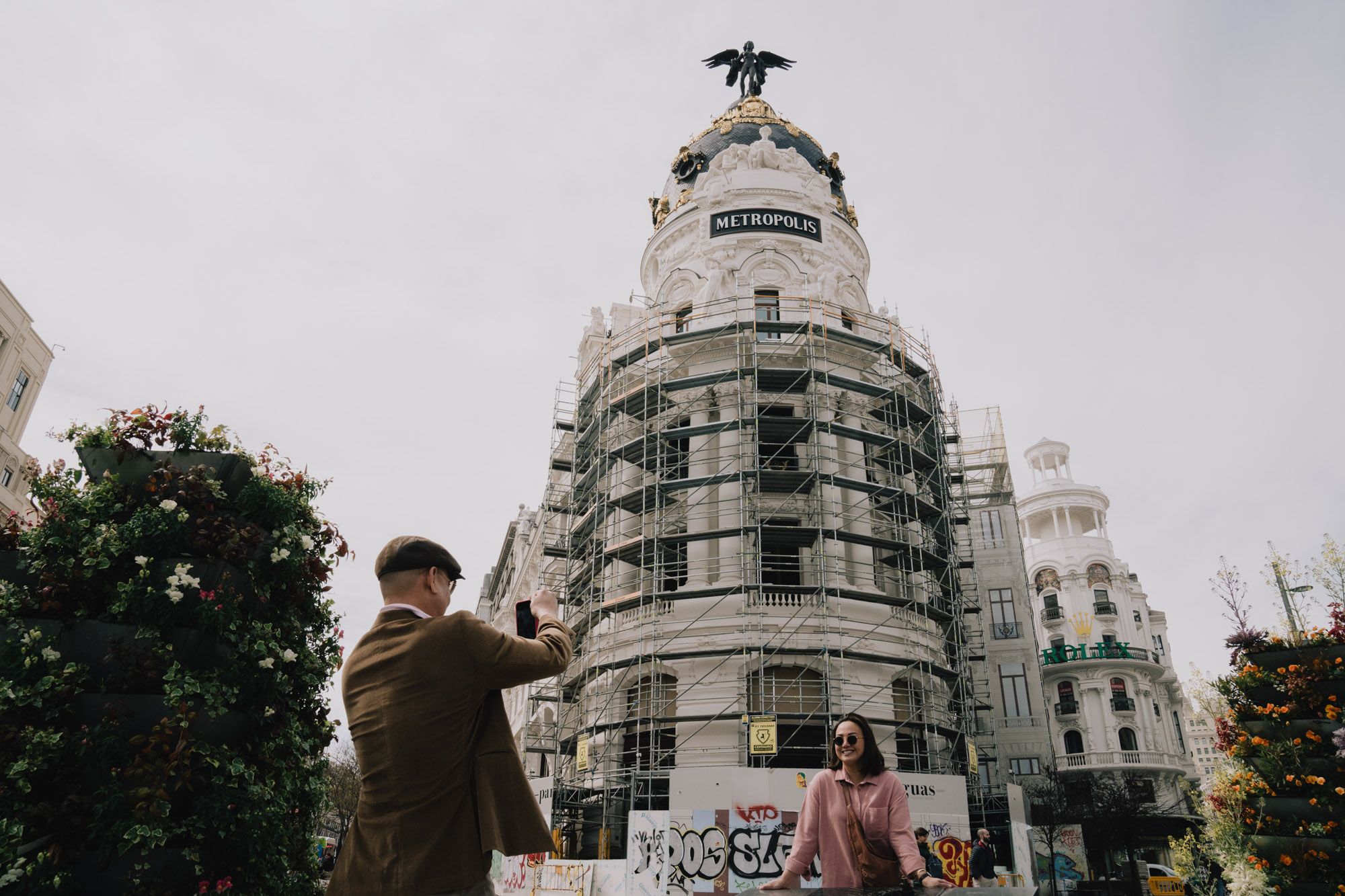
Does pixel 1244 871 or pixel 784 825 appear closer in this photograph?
pixel 1244 871

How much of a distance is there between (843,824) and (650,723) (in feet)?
59.2

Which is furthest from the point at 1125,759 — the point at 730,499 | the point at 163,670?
the point at 163,670

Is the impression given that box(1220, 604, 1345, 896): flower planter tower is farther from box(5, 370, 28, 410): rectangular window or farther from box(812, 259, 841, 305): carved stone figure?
box(5, 370, 28, 410): rectangular window

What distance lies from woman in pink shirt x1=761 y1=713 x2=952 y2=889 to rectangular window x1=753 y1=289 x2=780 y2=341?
21.9 meters

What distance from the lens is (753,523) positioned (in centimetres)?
2359

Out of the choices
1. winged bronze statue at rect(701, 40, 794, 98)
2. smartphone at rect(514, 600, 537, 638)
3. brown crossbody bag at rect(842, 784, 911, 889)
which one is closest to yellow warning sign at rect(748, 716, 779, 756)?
brown crossbody bag at rect(842, 784, 911, 889)

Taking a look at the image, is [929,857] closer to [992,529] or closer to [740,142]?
[992,529]

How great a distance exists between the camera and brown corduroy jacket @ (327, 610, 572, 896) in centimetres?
293

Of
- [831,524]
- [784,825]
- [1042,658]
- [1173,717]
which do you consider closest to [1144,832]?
[1042,658]

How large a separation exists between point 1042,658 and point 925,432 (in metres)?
32.4

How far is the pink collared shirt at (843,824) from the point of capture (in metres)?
4.33

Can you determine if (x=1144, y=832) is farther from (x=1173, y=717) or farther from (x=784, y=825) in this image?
(x=784, y=825)

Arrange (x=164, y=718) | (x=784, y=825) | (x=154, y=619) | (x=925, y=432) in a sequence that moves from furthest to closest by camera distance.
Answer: (x=925, y=432)
(x=784, y=825)
(x=154, y=619)
(x=164, y=718)

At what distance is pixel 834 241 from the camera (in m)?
31.0
